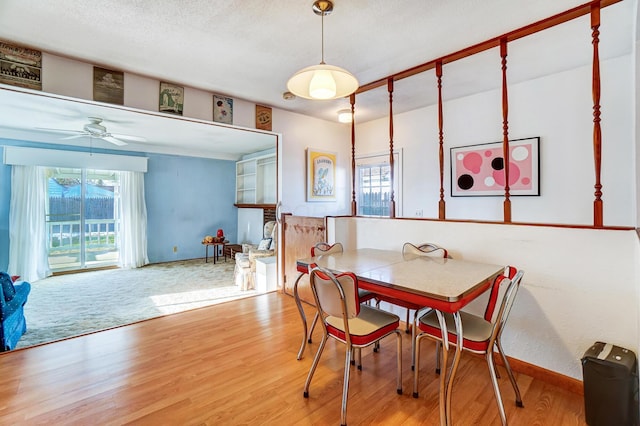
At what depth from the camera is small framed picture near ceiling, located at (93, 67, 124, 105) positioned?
2641 millimetres

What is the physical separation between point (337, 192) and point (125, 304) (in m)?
3.32

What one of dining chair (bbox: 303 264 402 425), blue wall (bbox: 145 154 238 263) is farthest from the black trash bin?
blue wall (bbox: 145 154 238 263)

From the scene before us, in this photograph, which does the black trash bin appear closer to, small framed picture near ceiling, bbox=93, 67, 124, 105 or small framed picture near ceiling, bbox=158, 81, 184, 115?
small framed picture near ceiling, bbox=158, 81, 184, 115

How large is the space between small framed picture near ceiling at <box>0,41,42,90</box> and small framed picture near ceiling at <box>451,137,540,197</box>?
4.13m

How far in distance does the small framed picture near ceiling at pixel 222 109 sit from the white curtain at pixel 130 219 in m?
3.73

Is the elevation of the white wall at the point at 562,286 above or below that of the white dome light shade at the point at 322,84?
below

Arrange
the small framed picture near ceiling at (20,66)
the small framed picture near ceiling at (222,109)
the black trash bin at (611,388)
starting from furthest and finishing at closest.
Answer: the small framed picture near ceiling at (222,109) < the small framed picture near ceiling at (20,66) < the black trash bin at (611,388)

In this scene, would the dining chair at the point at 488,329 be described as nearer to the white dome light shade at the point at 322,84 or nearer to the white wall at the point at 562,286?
the white wall at the point at 562,286

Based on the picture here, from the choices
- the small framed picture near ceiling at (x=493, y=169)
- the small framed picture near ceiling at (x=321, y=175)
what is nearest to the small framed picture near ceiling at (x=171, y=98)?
the small framed picture near ceiling at (x=321, y=175)

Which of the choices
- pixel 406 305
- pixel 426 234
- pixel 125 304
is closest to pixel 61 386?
pixel 125 304

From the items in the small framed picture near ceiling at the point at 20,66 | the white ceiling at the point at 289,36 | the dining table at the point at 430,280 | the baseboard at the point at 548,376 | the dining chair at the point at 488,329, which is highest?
the white ceiling at the point at 289,36

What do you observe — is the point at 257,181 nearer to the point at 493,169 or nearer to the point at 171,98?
the point at 171,98

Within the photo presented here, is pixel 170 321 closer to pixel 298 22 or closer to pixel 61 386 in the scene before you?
pixel 61 386

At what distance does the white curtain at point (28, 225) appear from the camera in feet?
16.1
